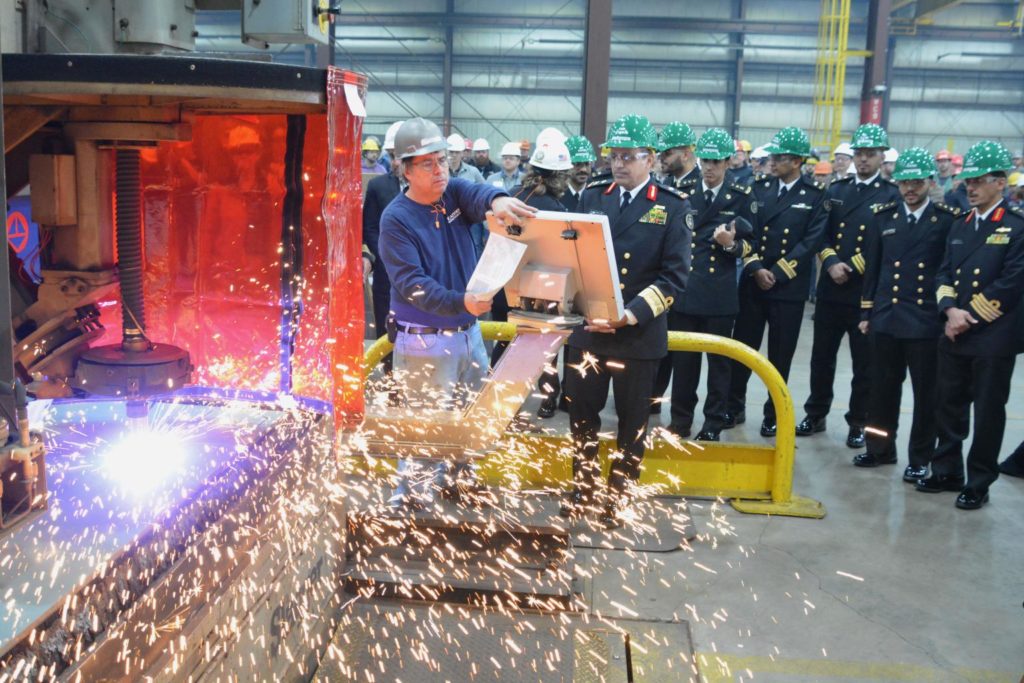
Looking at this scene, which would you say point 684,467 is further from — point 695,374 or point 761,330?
point 761,330

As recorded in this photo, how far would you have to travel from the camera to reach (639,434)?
4.62 meters

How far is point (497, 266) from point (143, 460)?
1.35m

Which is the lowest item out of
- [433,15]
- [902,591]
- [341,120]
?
[902,591]

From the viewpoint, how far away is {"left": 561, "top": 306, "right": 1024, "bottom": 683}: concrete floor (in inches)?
140

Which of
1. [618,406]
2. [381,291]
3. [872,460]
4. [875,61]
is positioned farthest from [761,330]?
[875,61]

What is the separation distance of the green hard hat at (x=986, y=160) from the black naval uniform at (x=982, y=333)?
8.9 inches

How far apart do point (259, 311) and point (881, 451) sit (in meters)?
4.22

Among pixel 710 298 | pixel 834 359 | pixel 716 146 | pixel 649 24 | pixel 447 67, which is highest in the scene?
pixel 649 24

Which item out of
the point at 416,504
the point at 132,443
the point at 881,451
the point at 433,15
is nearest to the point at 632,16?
the point at 433,15

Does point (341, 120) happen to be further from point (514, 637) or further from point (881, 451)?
point (881, 451)

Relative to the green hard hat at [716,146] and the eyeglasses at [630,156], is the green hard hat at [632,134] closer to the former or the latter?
the eyeglasses at [630,156]

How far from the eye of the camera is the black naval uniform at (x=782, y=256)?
6375mm

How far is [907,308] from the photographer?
5.50 m

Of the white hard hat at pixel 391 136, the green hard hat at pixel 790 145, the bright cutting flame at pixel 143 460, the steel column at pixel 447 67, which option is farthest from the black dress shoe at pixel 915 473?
the steel column at pixel 447 67
